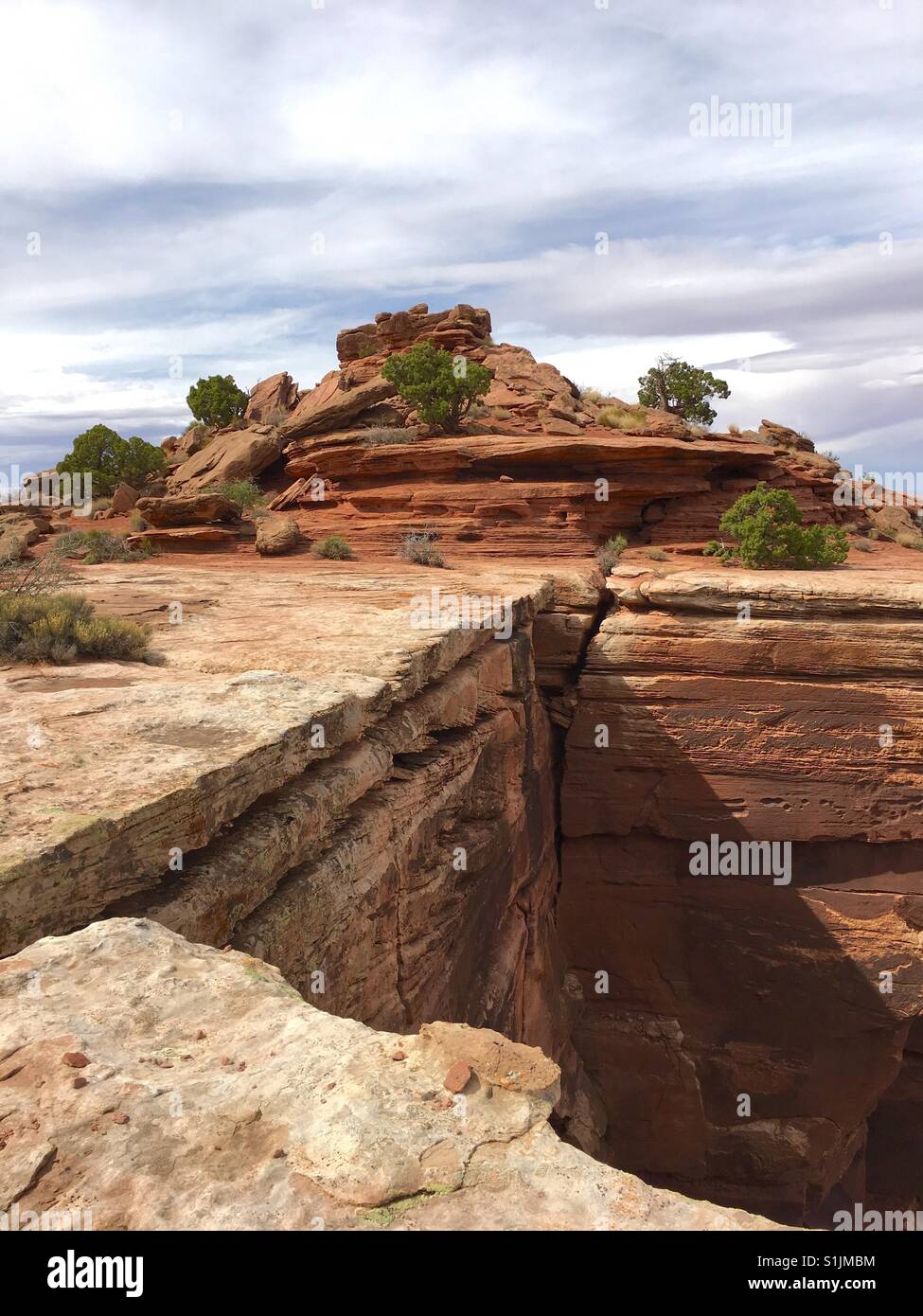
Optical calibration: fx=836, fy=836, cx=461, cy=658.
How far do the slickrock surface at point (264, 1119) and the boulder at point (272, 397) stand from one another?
2974cm

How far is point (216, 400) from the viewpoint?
3058cm

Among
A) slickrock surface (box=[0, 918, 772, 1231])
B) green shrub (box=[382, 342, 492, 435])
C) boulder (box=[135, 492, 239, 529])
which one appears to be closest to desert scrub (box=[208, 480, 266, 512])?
boulder (box=[135, 492, 239, 529])

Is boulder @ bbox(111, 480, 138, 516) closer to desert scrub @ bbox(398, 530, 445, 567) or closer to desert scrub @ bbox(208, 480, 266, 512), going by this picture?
desert scrub @ bbox(208, 480, 266, 512)

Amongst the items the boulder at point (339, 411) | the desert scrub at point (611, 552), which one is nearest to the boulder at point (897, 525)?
the desert scrub at point (611, 552)

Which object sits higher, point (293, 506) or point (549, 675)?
point (293, 506)

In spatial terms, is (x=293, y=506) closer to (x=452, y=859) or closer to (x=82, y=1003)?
(x=452, y=859)

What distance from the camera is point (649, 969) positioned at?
13.2 meters

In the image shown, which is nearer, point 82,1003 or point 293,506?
point 82,1003

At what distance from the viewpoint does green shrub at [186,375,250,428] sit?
3061 cm

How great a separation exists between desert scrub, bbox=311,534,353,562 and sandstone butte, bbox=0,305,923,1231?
399 millimetres

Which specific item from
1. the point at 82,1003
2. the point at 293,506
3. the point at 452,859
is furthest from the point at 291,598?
the point at 293,506

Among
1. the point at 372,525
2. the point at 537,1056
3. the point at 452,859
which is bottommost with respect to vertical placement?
the point at 452,859

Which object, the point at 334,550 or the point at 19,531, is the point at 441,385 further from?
the point at 19,531
